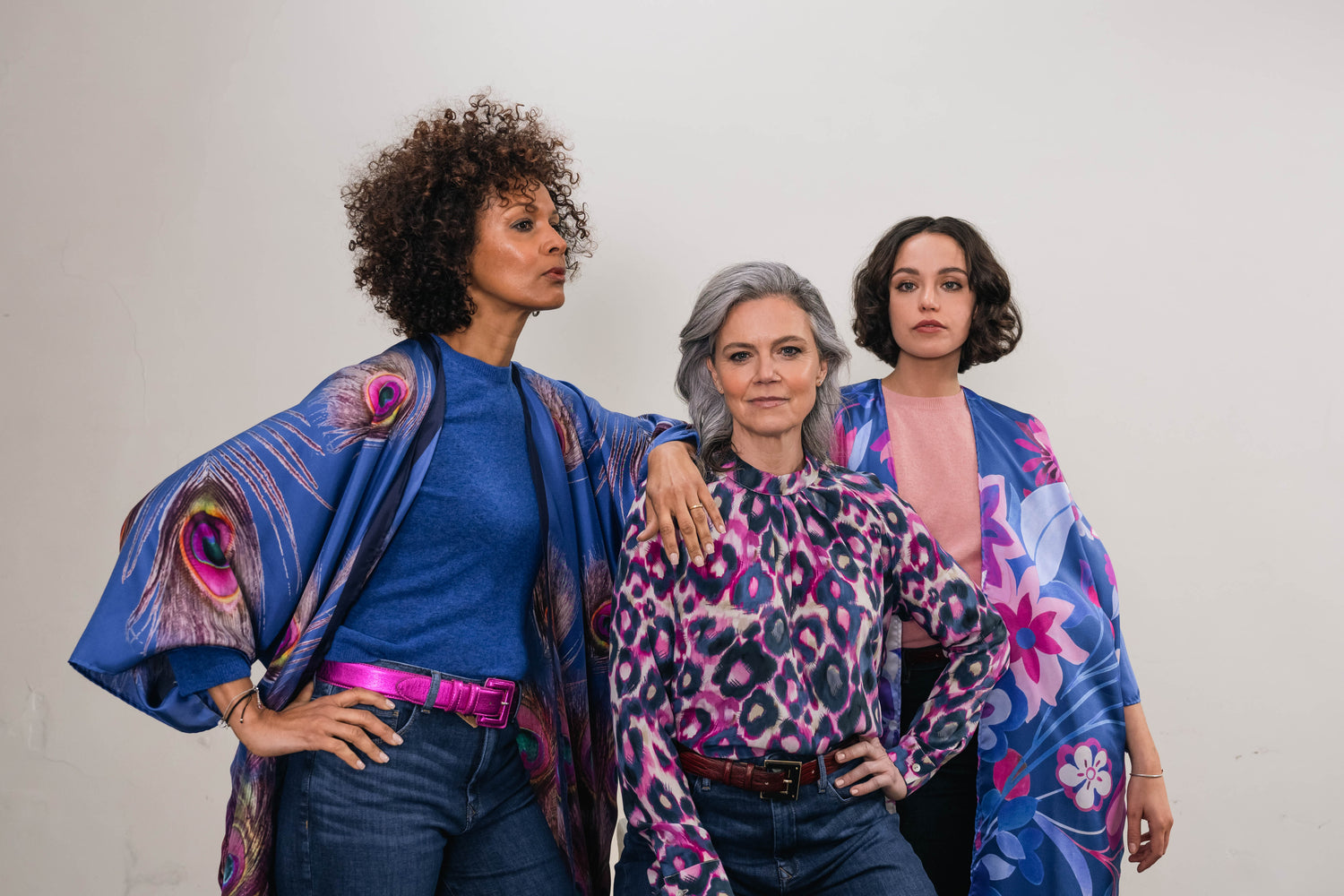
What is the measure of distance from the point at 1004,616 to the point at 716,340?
36.4 inches

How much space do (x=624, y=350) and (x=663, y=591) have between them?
136 cm

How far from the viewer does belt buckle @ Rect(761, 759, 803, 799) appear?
5.21 ft

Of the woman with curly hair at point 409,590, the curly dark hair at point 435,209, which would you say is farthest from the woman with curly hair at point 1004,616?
the curly dark hair at point 435,209

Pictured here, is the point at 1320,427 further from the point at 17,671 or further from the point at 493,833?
the point at 17,671

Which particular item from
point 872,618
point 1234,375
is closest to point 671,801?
point 872,618

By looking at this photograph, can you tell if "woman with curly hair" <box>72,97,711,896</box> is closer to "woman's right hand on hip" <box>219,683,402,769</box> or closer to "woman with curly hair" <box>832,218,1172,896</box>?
"woman's right hand on hip" <box>219,683,402,769</box>

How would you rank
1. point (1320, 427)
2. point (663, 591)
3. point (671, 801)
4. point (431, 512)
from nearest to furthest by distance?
point (671, 801) < point (663, 591) < point (431, 512) < point (1320, 427)

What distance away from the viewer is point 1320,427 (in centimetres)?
285

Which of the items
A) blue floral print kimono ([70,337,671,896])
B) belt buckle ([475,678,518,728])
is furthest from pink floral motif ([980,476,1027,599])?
belt buckle ([475,678,518,728])

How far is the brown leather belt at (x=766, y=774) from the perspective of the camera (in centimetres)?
159

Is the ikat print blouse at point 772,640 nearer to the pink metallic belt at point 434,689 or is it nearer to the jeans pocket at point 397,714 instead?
the pink metallic belt at point 434,689

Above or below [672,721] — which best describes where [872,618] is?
above

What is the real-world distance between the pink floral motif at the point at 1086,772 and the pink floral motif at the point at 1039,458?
23.3 inches

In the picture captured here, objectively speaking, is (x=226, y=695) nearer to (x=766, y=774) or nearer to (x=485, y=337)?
(x=485, y=337)
